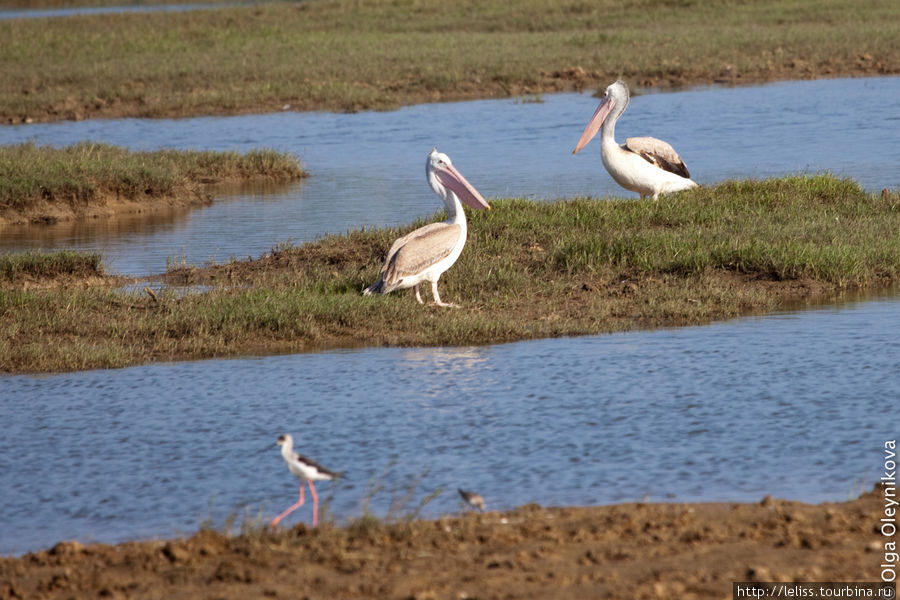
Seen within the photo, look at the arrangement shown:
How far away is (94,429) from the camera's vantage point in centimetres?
747

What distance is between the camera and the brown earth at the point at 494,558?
15.3 ft

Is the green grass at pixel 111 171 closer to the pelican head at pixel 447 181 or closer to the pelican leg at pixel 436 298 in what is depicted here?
the pelican head at pixel 447 181

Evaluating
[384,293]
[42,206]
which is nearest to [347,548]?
[384,293]

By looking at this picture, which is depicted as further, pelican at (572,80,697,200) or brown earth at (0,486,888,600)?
pelican at (572,80,697,200)

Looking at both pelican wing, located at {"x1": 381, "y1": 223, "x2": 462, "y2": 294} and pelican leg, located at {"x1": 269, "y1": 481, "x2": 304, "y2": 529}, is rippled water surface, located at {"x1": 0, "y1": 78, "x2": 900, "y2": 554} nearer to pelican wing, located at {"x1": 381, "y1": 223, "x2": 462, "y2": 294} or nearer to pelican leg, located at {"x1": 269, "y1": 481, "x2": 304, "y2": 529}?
pelican leg, located at {"x1": 269, "y1": 481, "x2": 304, "y2": 529}

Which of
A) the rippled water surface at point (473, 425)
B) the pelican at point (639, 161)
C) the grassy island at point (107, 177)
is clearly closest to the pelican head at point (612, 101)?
the pelican at point (639, 161)

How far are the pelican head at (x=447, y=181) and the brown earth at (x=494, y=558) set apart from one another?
215 inches

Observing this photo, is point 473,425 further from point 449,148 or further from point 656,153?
point 449,148

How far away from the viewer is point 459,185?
10.7 metres

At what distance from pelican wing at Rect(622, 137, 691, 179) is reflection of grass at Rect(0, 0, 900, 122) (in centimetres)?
1460

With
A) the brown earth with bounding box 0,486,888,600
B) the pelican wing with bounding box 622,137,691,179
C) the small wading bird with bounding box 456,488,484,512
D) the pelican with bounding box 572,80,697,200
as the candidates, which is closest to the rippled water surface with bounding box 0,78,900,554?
the small wading bird with bounding box 456,488,484,512

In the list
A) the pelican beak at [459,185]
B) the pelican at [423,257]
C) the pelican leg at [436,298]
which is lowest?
the pelican leg at [436,298]

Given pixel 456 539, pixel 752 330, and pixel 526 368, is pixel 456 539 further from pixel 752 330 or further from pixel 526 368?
pixel 752 330

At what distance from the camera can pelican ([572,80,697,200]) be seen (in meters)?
12.8
